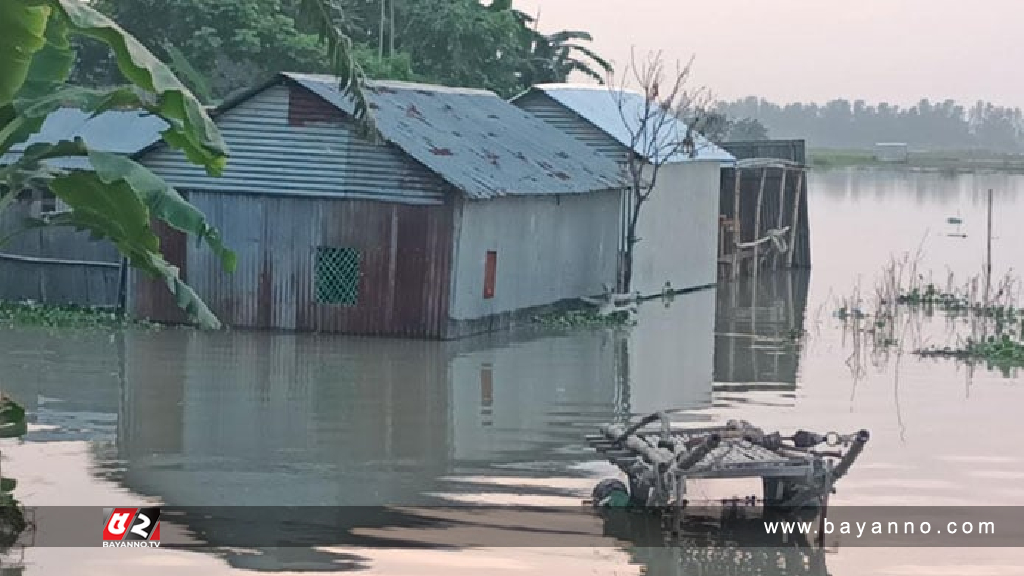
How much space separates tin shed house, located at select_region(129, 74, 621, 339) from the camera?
28.9 meters

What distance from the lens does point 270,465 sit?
18.9 meters

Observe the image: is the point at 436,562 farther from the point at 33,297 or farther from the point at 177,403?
the point at 33,297

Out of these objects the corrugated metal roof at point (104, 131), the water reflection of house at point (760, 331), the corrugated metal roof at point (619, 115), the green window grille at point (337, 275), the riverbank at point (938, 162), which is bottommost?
the water reflection of house at point (760, 331)

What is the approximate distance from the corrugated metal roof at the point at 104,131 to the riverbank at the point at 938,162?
317 feet

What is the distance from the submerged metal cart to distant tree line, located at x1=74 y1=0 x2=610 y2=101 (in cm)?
2457

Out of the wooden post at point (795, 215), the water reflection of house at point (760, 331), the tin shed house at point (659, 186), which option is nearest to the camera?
the water reflection of house at point (760, 331)

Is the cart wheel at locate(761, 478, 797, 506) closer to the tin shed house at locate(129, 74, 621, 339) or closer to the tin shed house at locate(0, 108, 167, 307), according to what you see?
the tin shed house at locate(129, 74, 621, 339)

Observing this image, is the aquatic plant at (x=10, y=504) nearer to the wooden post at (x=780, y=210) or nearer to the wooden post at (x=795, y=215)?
the wooden post at (x=780, y=210)

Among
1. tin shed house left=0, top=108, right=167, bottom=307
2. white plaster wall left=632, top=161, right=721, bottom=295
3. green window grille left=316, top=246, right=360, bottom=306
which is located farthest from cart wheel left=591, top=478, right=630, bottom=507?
white plaster wall left=632, top=161, right=721, bottom=295

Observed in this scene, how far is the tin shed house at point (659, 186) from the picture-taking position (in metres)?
37.9

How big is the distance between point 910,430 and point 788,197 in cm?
2558

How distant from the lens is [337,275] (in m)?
29.4

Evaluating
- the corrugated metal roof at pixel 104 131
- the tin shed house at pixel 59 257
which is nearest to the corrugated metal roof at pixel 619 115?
the corrugated metal roof at pixel 104 131

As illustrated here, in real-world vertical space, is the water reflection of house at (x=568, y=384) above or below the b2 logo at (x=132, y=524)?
above
